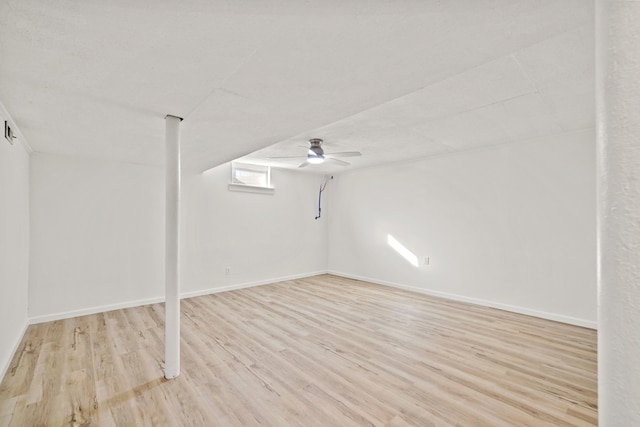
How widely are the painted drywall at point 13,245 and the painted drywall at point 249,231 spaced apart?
6.09 ft

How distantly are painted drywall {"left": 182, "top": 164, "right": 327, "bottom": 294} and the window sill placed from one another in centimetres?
7

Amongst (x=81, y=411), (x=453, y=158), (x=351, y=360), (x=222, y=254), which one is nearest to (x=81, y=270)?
(x=222, y=254)

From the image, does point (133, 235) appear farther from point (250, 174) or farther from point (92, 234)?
point (250, 174)

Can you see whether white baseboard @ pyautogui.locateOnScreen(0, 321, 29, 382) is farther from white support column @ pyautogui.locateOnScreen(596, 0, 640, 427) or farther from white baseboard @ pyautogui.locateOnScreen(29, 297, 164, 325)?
white support column @ pyautogui.locateOnScreen(596, 0, 640, 427)

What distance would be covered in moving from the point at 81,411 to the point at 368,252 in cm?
473

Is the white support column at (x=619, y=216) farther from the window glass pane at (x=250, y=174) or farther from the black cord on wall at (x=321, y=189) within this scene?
the black cord on wall at (x=321, y=189)

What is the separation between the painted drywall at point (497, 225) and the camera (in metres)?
3.48

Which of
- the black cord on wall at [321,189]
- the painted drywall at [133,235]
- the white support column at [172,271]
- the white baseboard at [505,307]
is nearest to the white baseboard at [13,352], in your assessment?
the painted drywall at [133,235]

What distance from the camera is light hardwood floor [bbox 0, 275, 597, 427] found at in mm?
1950

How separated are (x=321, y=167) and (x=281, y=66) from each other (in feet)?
13.5

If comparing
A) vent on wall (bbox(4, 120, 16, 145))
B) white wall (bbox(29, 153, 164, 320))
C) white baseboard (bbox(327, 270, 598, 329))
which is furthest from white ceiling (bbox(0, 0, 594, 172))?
white baseboard (bbox(327, 270, 598, 329))

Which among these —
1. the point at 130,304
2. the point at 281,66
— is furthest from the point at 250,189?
the point at 281,66

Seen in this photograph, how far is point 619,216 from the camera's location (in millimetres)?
499

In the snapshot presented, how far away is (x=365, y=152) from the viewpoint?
4.55m
